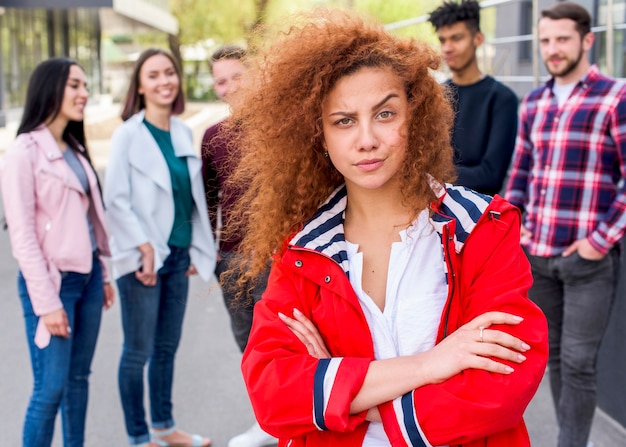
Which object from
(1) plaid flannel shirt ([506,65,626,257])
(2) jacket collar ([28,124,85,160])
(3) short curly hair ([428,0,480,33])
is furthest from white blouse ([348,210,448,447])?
(3) short curly hair ([428,0,480,33])

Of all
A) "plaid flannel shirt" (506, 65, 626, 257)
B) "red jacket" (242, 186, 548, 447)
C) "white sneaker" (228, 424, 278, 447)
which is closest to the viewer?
"red jacket" (242, 186, 548, 447)

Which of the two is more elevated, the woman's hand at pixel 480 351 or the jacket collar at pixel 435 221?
the jacket collar at pixel 435 221

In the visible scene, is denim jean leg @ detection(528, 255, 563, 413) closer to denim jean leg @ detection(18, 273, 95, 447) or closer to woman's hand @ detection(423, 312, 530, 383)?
woman's hand @ detection(423, 312, 530, 383)

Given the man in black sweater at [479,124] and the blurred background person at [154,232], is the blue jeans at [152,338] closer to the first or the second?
the blurred background person at [154,232]

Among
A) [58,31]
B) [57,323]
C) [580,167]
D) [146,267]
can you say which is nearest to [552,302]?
[580,167]

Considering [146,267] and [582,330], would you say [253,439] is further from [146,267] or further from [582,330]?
[582,330]

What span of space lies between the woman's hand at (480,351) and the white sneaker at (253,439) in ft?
8.94

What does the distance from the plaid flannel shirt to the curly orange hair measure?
1.73 m

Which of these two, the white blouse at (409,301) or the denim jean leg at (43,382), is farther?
the denim jean leg at (43,382)

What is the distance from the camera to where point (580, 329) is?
3.71 m

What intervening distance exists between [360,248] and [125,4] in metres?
27.1

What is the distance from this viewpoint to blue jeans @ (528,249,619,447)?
12.1 ft

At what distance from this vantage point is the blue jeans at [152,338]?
159 inches

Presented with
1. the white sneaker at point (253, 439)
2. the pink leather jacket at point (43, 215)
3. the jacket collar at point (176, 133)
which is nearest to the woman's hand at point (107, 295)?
the pink leather jacket at point (43, 215)
